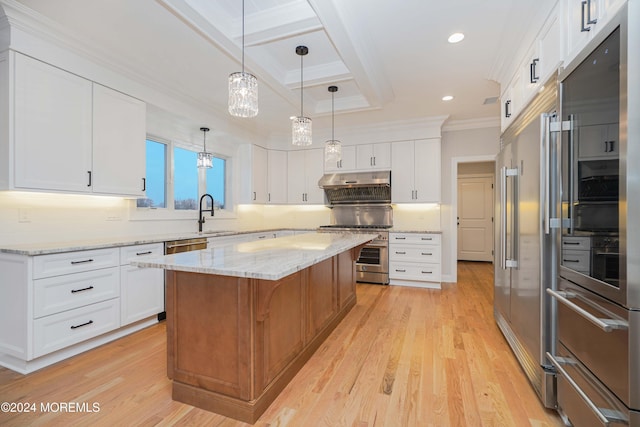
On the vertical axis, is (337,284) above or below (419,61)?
below

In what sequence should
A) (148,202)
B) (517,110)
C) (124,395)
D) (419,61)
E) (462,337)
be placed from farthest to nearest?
(148,202), (419,61), (462,337), (517,110), (124,395)

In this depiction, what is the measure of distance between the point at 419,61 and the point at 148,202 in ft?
11.6

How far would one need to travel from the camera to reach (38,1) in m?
2.14

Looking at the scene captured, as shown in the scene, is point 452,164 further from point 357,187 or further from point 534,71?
point 534,71

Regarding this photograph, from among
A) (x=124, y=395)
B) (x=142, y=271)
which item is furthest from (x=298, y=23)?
(x=124, y=395)

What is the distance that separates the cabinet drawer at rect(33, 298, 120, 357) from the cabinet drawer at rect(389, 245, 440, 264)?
12.1 feet

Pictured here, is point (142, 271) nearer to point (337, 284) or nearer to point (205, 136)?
point (337, 284)

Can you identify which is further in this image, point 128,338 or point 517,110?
point 128,338

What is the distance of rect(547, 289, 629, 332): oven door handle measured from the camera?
1129mm

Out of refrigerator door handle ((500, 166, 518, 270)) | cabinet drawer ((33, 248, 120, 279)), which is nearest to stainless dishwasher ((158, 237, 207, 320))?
cabinet drawer ((33, 248, 120, 279))

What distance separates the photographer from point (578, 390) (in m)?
1.40

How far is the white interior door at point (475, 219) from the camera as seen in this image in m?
7.21

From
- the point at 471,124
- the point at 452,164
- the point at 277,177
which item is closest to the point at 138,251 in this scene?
the point at 277,177

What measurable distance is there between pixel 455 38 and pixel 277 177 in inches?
151
